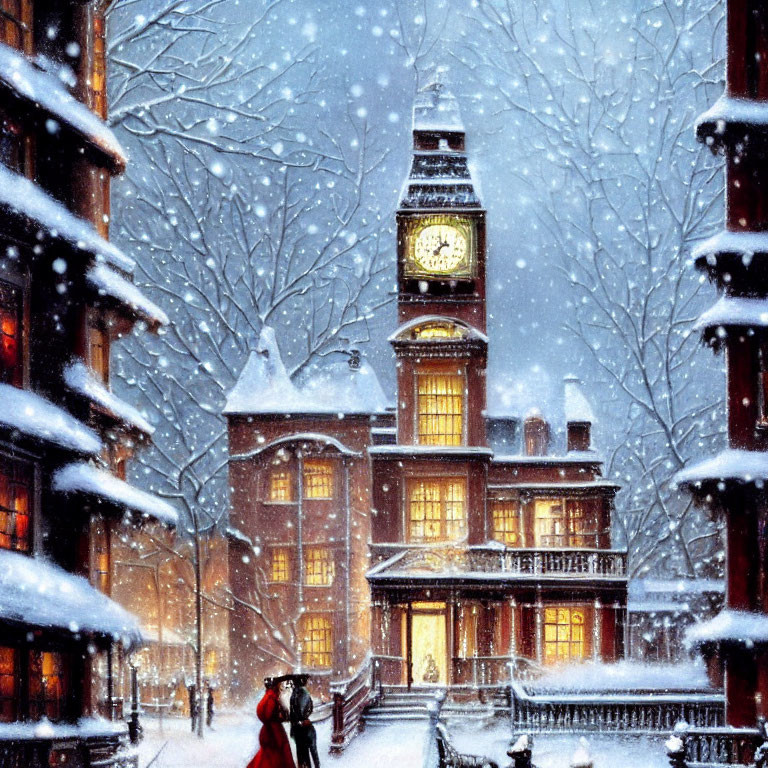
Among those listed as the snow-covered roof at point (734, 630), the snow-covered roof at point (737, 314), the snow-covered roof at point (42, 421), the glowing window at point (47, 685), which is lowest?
the glowing window at point (47, 685)

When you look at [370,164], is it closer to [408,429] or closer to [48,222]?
[408,429]

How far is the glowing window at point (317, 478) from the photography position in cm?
4288

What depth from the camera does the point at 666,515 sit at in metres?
41.7

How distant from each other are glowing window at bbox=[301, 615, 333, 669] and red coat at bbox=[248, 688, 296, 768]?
23.9 metres

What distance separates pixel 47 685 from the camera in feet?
71.7

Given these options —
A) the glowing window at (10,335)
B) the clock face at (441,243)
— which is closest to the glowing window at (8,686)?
the glowing window at (10,335)

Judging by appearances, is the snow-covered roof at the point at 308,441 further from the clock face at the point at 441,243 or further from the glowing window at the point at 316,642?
the clock face at the point at 441,243

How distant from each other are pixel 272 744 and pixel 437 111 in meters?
26.0

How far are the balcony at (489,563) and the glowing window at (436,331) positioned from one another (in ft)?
18.8

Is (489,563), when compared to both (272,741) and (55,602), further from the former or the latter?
(272,741)

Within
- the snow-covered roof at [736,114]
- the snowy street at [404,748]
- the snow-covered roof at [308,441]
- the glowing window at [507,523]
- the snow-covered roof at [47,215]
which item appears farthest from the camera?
the snow-covered roof at [308,441]

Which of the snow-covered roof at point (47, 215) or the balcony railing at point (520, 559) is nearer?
the snow-covered roof at point (47, 215)

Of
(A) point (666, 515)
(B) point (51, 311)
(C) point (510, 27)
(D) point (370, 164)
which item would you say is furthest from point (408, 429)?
(B) point (51, 311)

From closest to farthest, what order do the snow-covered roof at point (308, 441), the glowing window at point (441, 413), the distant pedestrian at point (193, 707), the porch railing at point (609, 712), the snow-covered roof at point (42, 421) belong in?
the snow-covered roof at point (42, 421)
the porch railing at point (609, 712)
the distant pedestrian at point (193, 707)
the glowing window at point (441, 413)
the snow-covered roof at point (308, 441)
